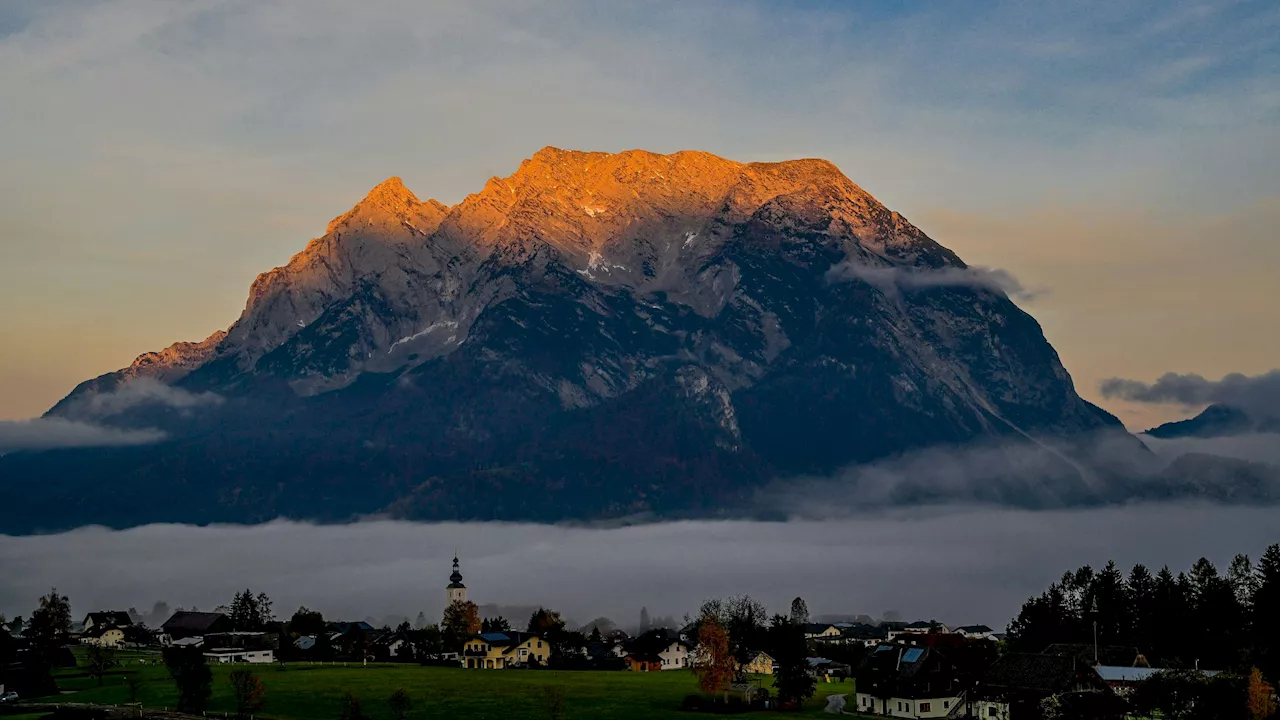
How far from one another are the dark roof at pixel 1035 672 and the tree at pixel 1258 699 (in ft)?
55.9

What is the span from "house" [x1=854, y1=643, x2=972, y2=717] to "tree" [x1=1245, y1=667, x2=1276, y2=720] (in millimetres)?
30730

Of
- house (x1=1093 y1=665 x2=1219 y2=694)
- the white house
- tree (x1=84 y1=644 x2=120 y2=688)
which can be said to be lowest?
the white house

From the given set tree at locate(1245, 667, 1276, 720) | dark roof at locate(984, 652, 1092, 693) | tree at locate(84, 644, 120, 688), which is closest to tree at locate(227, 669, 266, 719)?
tree at locate(84, 644, 120, 688)

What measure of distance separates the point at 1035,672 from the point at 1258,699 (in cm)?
2279

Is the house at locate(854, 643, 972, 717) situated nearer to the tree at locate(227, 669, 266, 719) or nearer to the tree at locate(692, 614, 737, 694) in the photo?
the tree at locate(692, 614, 737, 694)

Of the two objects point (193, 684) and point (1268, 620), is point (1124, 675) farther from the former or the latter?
point (193, 684)

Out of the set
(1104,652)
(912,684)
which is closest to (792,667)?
(912,684)

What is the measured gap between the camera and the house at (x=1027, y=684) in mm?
139625

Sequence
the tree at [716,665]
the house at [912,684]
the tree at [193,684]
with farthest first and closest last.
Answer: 1. the tree at [716,665]
2. the house at [912,684]
3. the tree at [193,684]

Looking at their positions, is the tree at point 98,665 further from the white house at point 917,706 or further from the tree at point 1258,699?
the tree at point 1258,699

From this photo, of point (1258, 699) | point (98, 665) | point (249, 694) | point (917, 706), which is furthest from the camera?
point (98, 665)

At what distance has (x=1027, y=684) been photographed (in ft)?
471

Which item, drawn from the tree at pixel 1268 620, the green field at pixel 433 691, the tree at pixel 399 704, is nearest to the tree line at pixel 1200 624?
the tree at pixel 1268 620

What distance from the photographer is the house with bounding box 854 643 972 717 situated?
149 metres
